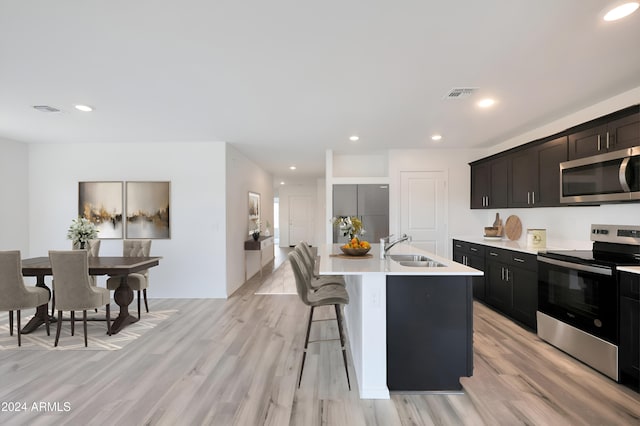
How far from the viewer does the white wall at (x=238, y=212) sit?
17.5 ft

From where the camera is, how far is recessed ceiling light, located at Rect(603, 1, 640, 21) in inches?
69.7

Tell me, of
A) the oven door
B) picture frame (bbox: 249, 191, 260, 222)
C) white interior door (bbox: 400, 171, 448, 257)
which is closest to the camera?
the oven door

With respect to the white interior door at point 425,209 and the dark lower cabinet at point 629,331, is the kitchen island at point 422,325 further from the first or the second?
the white interior door at point 425,209

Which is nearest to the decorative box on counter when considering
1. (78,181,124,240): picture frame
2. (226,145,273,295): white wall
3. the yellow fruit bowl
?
the yellow fruit bowl

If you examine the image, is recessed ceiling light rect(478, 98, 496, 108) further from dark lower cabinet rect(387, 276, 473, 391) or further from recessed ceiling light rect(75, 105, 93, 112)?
recessed ceiling light rect(75, 105, 93, 112)

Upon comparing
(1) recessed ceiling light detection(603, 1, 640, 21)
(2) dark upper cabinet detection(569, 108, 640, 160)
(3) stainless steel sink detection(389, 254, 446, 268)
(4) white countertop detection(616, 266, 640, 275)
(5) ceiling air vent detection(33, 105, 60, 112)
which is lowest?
(3) stainless steel sink detection(389, 254, 446, 268)

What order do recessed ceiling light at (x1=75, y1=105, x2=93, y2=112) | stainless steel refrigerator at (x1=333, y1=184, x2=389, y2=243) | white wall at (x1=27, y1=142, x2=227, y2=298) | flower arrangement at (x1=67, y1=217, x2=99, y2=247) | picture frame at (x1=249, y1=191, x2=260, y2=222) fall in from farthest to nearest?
1. picture frame at (x1=249, y1=191, x2=260, y2=222)
2. stainless steel refrigerator at (x1=333, y1=184, x2=389, y2=243)
3. white wall at (x1=27, y1=142, x2=227, y2=298)
4. flower arrangement at (x1=67, y1=217, x2=99, y2=247)
5. recessed ceiling light at (x1=75, y1=105, x2=93, y2=112)

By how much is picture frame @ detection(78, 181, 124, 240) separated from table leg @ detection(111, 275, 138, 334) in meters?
1.54

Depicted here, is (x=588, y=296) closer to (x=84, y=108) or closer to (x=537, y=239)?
(x=537, y=239)

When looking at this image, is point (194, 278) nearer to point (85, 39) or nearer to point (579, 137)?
point (85, 39)

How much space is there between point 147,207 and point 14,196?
6.50 feet

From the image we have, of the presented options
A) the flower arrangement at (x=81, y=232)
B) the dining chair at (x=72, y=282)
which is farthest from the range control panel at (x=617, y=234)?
the flower arrangement at (x=81, y=232)

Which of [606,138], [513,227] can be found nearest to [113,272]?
[606,138]

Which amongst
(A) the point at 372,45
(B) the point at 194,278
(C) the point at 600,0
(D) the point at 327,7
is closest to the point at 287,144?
(B) the point at 194,278
